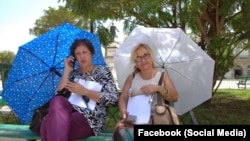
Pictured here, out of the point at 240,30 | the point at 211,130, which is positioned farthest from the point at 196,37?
the point at 211,130

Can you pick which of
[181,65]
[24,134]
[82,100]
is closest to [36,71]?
[24,134]

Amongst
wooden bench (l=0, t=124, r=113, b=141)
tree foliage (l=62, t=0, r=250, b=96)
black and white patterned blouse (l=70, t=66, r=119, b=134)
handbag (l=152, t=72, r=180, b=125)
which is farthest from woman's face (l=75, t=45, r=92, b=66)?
tree foliage (l=62, t=0, r=250, b=96)

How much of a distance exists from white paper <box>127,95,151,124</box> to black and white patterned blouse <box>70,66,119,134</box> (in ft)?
0.79

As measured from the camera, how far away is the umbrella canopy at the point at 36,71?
449 centimetres

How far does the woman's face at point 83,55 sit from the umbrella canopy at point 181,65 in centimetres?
67

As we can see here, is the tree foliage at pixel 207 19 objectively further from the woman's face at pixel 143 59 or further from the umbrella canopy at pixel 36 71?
the woman's face at pixel 143 59

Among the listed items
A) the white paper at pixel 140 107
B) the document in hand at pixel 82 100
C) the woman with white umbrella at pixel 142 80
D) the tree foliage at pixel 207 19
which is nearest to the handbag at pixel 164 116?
the white paper at pixel 140 107

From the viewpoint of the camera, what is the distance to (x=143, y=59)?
3.79 m

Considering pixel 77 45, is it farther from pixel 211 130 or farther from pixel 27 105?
pixel 211 130

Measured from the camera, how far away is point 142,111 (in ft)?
11.5

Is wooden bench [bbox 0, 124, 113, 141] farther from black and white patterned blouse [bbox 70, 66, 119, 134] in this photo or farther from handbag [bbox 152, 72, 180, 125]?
handbag [bbox 152, 72, 180, 125]

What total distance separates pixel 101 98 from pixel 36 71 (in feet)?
3.72

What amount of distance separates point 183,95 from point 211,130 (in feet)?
4.81
